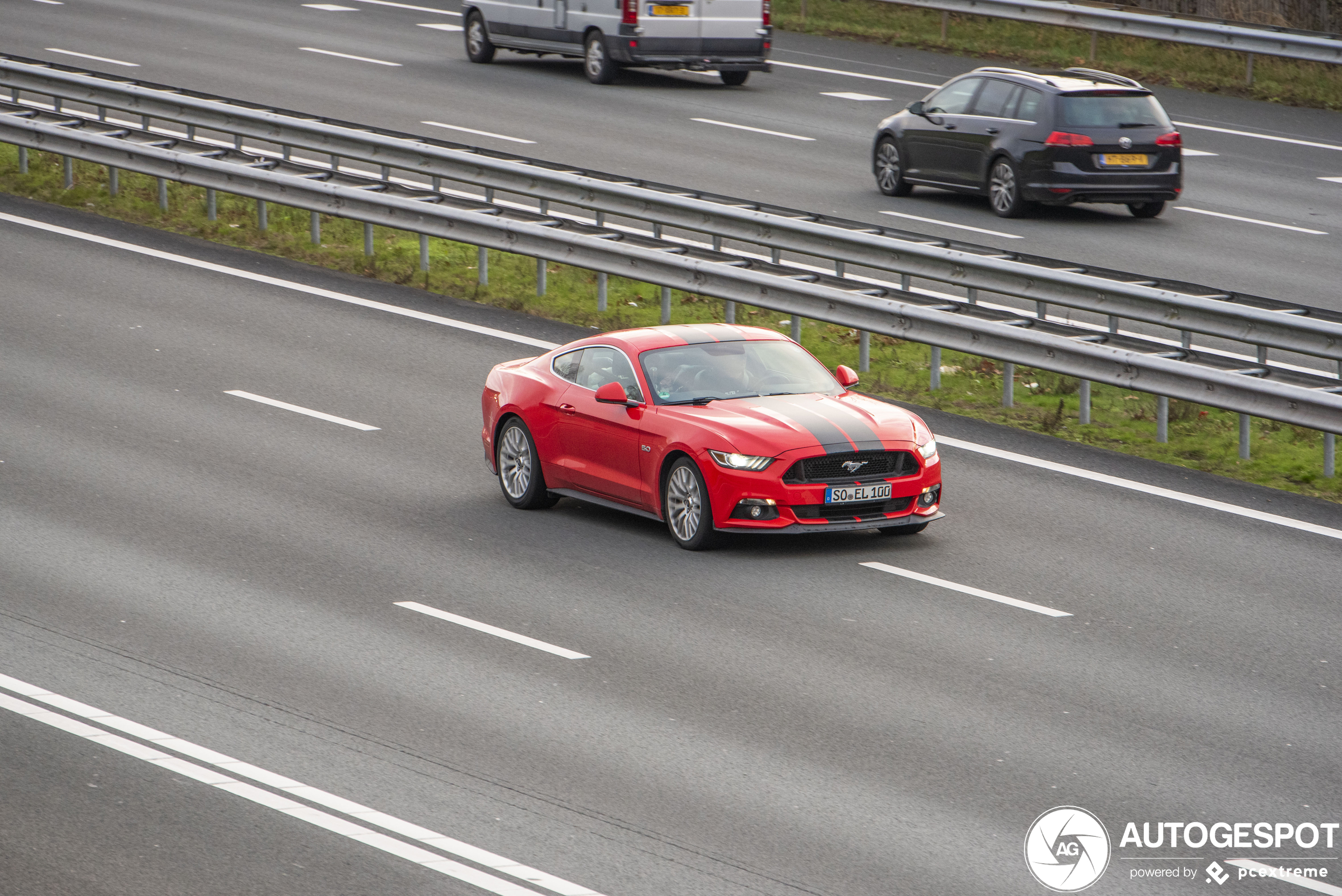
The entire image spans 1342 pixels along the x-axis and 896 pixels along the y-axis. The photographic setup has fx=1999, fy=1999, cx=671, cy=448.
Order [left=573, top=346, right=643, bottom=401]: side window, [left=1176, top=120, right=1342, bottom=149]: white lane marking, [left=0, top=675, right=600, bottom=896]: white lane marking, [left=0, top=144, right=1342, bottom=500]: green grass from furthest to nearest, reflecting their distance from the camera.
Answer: [left=1176, top=120, right=1342, bottom=149]: white lane marking < [left=0, top=144, right=1342, bottom=500]: green grass < [left=573, top=346, right=643, bottom=401]: side window < [left=0, top=675, right=600, bottom=896]: white lane marking

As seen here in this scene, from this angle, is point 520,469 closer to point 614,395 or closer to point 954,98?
point 614,395

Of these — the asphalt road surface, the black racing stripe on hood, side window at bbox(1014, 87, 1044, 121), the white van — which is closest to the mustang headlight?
the black racing stripe on hood

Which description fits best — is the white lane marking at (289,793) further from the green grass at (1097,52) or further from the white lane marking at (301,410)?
the green grass at (1097,52)

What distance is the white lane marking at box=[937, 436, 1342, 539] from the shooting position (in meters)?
13.4

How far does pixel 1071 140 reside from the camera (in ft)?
76.2

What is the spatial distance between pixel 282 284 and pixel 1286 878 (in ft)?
50.7

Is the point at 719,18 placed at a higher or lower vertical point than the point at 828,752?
higher

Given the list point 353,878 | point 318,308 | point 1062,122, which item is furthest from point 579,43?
point 353,878

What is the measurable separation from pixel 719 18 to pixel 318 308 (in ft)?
43.0

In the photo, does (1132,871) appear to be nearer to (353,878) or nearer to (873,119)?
(353,878)

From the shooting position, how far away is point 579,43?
32.5 meters

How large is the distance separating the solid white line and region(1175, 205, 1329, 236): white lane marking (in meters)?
19.4

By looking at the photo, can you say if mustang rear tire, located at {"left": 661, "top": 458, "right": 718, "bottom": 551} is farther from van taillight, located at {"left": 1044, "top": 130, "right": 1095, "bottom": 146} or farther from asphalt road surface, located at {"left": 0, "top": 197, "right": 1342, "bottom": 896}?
van taillight, located at {"left": 1044, "top": 130, "right": 1095, "bottom": 146}

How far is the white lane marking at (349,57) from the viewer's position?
3381 centimetres
